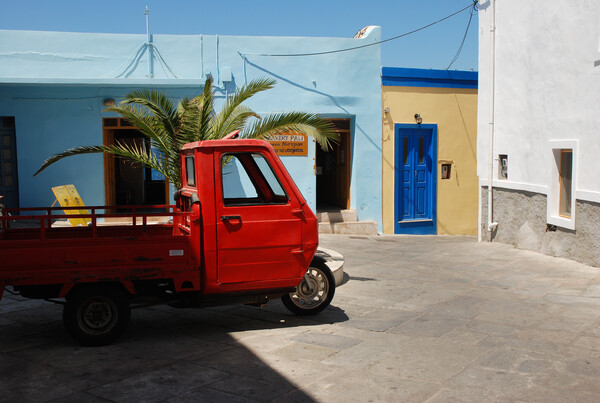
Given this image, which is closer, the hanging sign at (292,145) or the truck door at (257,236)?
the truck door at (257,236)

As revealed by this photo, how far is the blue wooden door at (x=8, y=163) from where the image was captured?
14.0 metres

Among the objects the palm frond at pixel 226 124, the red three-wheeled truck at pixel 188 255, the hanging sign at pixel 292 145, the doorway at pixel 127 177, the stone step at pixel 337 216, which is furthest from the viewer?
the stone step at pixel 337 216

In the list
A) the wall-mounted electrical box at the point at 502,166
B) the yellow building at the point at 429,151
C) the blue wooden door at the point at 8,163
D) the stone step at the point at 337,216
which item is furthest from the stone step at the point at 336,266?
the blue wooden door at the point at 8,163

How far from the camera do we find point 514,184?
1198 centimetres

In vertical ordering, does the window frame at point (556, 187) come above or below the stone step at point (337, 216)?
above

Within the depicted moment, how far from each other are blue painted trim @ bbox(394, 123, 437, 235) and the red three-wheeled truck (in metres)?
9.30

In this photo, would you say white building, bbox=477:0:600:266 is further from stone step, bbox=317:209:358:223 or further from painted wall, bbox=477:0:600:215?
stone step, bbox=317:209:358:223

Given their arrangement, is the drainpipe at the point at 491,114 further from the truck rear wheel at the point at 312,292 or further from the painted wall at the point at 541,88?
the truck rear wheel at the point at 312,292

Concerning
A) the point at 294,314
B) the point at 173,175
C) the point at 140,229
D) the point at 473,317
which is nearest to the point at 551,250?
the point at 473,317

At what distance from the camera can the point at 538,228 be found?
11.2m

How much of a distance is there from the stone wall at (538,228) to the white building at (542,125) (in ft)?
0.06

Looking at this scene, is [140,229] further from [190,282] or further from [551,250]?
[551,250]

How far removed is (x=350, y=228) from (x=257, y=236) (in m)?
9.07

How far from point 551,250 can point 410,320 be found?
5143 mm
